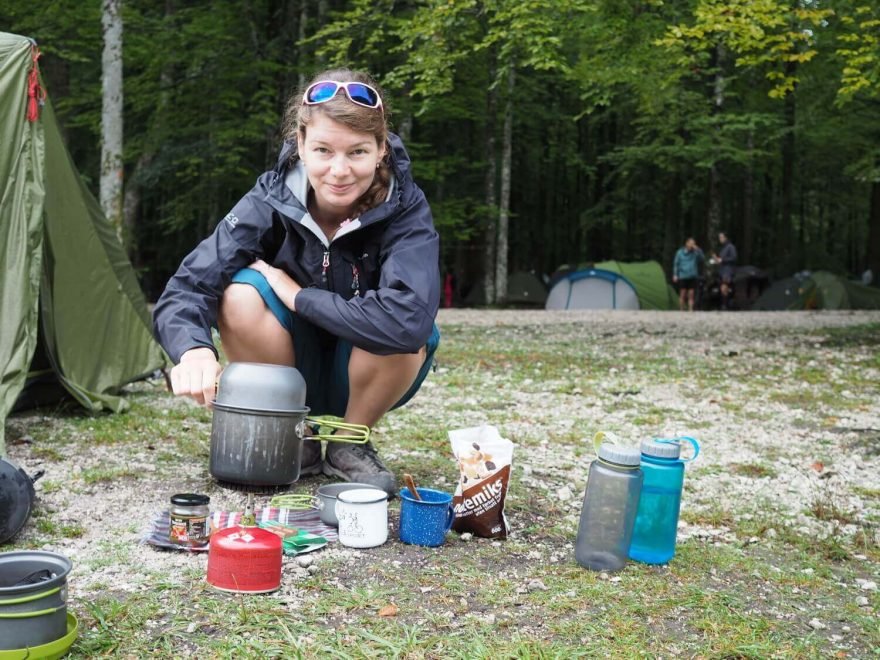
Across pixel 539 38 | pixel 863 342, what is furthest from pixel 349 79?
pixel 863 342

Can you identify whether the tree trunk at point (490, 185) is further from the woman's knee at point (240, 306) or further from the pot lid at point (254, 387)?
the pot lid at point (254, 387)

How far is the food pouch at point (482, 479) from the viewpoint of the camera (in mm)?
2943

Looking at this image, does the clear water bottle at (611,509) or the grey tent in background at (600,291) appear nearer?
the clear water bottle at (611,509)

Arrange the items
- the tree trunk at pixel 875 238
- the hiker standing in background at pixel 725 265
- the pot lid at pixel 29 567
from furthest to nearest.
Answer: the tree trunk at pixel 875 238 → the hiker standing in background at pixel 725 265 → the pot lid at pixel 29 567

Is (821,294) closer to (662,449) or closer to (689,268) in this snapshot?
(689,268)

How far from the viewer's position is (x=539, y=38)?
966 centimetres

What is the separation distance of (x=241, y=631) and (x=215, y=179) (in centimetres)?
1624

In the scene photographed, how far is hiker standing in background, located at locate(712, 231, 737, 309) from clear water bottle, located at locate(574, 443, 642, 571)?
58.5ft

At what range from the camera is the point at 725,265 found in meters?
20.0

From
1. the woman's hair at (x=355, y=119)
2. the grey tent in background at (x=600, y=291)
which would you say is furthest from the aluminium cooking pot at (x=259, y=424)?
the grey tent in background at (x=600, y=291)

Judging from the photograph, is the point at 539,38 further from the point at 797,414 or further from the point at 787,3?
the point at 797,414

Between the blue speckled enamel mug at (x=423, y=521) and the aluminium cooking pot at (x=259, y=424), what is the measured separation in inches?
11.7

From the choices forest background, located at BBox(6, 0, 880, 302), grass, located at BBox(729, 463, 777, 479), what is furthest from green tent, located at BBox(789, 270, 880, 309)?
grass, located at BBox(729, 463, 777, 479)

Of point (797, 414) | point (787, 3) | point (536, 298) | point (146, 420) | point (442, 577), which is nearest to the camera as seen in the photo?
point (442, 577)
